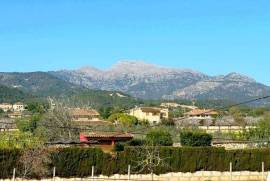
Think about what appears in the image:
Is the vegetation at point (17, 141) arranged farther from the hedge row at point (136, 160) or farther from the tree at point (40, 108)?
the tree at point (40, 108)

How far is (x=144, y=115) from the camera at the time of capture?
14025 centimetres

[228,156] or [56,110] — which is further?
[56,110]

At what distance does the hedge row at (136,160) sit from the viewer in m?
35.6

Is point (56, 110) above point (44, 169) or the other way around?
above

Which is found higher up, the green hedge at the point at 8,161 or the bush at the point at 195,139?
the bush at the point at 195,139

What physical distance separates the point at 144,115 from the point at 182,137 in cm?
8929

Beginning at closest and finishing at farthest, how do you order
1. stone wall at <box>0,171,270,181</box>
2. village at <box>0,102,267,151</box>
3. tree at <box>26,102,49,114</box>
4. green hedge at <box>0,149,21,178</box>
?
green hedge at <box>0,149,21,178</box>
stone wall at <box>0,171,270,181</box>
village at <box>0,102,267,151</box>
tree at <box>26,102,49,114</box>

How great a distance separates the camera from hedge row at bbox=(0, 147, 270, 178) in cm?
3562

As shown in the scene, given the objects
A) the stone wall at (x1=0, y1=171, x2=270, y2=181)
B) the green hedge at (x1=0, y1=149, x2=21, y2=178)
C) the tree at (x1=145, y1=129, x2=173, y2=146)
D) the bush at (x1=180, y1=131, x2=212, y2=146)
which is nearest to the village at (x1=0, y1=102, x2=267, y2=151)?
the bush at (x1=180, y1=131, x2=212, y2=146)

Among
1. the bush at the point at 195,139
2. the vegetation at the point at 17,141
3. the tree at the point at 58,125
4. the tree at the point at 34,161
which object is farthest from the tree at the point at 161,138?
the tree at the point at 34,161

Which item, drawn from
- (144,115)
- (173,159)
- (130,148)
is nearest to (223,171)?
(173,159)

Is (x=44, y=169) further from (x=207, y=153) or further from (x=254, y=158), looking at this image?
(x=254, y=158)

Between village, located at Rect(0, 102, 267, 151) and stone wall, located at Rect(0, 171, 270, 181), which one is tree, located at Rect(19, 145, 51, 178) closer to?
village, located at Rect(0, 102, 267, 151)

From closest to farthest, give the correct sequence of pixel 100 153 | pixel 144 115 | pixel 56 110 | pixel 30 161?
pixel 30 161 → pixel 100 153 → pixel 56 110 → pixel 144 115
